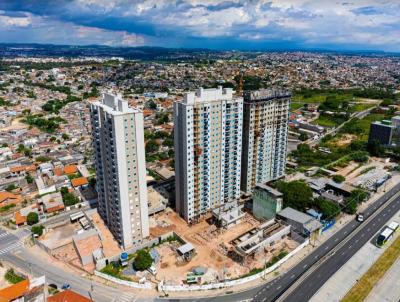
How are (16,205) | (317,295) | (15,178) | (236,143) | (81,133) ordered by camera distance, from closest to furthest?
(317,295)
(236,143)
(16,205)
(15,178)
(81,133)

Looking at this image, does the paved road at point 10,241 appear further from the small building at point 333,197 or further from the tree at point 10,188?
the small building at point 333,197

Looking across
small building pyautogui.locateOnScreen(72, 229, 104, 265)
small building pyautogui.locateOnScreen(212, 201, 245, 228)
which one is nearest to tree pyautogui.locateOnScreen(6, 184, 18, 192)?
small building pyautogui.locateOnScreen(72, 229, 104, 265)

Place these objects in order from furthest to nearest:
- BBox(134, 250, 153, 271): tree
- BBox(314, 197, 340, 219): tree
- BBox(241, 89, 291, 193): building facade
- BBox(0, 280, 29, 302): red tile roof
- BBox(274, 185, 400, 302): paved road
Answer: BBox(241, 89, 291, 193): building facade, BBox(314, 197, 340, 219): tree, BBox(134, 250, 153, 271): tree, BBox(274, 185, 400, 302): paved road, BBox(0, 280, 29, 302): red tile roof

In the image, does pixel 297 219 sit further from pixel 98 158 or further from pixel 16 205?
pixel 16 205

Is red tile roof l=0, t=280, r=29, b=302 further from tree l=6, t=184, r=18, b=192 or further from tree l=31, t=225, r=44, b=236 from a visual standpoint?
tree l=6, t=184, r=18, b=192

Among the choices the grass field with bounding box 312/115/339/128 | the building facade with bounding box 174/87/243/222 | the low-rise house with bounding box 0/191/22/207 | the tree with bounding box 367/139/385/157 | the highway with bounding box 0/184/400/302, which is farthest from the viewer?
the grass field with bounding box 312/115/339/128

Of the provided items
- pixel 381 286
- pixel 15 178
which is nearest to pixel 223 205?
pixel 381 286
